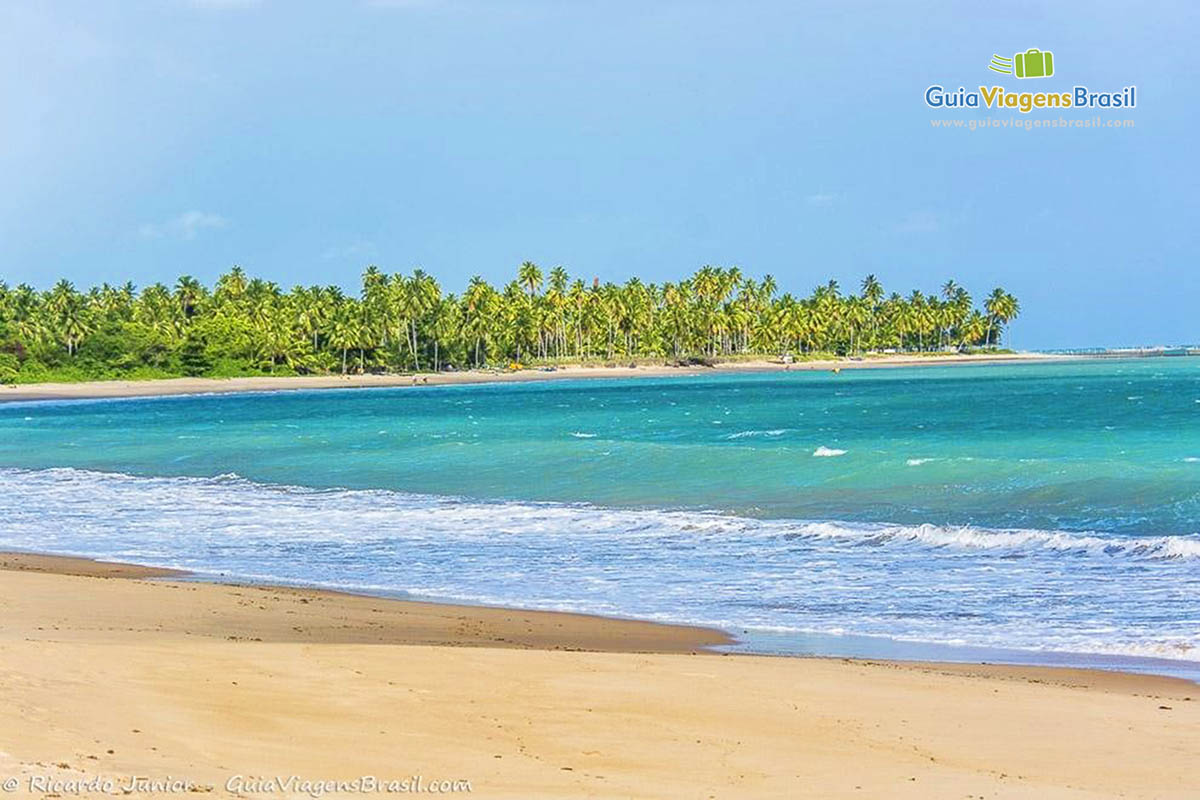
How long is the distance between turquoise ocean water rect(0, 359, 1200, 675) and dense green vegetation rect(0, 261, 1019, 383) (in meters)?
76.4

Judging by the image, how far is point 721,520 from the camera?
25.6m

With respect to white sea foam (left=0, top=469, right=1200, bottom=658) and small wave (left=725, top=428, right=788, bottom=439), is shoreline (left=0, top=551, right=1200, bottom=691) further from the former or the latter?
small wave (left=725, top=428, right=788, bottom=439)

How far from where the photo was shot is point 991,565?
1984 cm

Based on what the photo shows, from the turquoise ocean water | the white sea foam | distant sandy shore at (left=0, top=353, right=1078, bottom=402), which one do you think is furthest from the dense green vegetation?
the white sea foam

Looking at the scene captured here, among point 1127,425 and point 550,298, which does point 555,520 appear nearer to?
point 1127,425

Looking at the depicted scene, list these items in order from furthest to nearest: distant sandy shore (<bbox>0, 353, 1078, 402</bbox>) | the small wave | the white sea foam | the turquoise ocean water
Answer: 1. distant sandy shore (<bbox>0, 353, 1078, 402</bbox>)
2. the small wave
3. the turquoise ocean water
4. the white sea foam

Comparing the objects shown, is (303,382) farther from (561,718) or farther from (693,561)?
(561,718)

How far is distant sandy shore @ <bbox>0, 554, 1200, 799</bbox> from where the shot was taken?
7922 millimetres

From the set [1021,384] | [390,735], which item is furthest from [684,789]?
[1021,384]

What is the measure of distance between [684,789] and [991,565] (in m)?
13.0

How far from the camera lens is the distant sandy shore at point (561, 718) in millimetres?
7922

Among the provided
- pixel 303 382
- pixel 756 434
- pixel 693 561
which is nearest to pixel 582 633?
pixel 693 561

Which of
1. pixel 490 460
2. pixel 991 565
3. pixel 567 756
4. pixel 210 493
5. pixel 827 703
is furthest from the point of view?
pixel 490 460

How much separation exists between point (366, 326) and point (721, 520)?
122m
